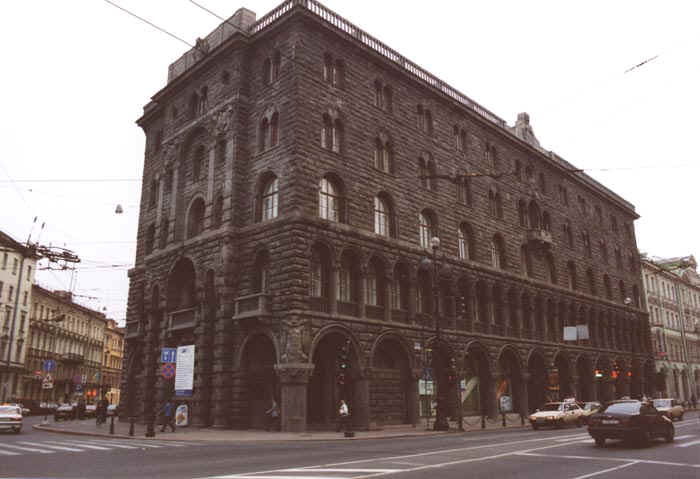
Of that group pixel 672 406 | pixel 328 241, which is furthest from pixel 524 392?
pixel 328 241

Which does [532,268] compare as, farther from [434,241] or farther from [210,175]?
[210,175]

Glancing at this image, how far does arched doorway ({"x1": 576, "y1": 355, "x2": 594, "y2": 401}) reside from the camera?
49.3 m

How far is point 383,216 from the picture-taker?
113ft

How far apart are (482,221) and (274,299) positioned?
19.0 meters

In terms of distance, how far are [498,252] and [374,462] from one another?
104 feet

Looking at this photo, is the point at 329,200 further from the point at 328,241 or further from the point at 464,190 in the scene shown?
the point at 464,190

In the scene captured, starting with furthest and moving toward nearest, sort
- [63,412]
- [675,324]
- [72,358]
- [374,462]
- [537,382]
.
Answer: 1. [675,324]
2. [72,358]
3. [537,382]
4. [63,412]
5. [374,462]

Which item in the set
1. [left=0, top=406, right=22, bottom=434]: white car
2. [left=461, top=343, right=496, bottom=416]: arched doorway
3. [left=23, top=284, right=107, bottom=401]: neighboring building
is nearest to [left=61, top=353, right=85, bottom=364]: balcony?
[left=23, top=284, right=107, bottom=401]: neighboring building

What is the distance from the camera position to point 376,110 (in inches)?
1404

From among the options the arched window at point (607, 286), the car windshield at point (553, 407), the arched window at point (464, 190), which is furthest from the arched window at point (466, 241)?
the arched window at point (607, 286)

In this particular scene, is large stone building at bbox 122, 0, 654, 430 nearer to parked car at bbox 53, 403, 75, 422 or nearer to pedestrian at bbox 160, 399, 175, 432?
pedestrian at bbox 160, 399, 175, 432

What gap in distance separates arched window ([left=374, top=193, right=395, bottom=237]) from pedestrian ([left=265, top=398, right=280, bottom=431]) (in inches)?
449

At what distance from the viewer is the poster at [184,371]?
31094mm

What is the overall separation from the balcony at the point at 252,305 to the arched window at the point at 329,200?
5.46 m
